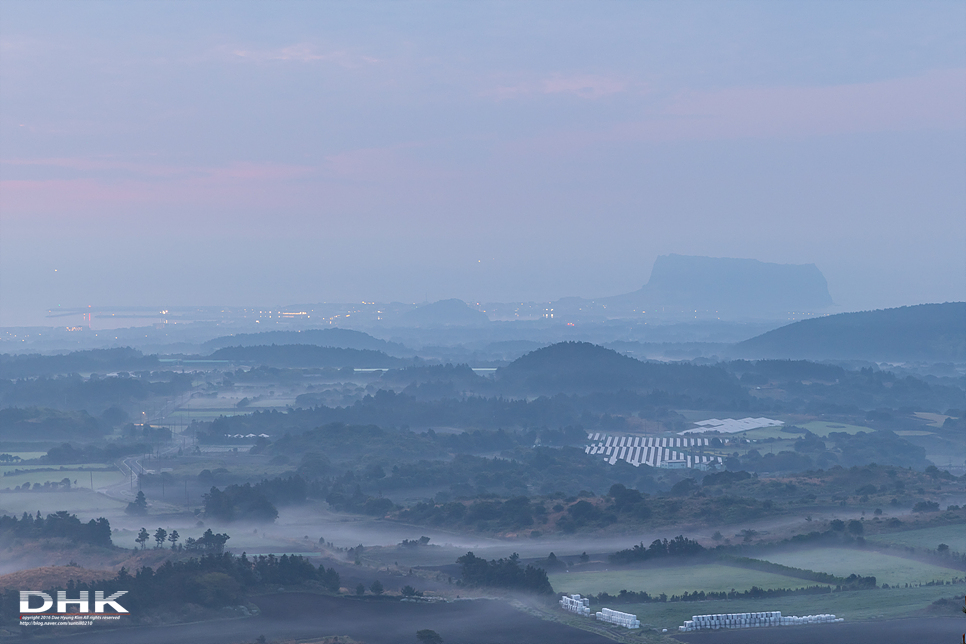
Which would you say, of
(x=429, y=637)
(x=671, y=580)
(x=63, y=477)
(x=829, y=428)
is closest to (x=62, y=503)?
(x=63, y=477)

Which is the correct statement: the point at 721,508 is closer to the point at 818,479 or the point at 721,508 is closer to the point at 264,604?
the point at 818,479

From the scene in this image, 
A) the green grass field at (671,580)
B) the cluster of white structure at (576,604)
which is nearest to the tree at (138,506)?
the green grass field at (671,580)

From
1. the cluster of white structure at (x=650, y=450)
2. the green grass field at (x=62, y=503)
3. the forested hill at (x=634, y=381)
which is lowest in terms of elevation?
the cluster of white structure at (x=650, y=450)

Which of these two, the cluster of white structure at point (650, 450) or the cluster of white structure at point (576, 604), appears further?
the cluster of white structure at point (650, 450)

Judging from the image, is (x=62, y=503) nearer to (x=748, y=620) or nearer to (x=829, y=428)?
(x=748, y=620)

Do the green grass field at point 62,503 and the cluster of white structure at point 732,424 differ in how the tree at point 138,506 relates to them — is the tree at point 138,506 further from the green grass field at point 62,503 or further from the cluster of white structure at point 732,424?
the cluster of white structure at point 732,424

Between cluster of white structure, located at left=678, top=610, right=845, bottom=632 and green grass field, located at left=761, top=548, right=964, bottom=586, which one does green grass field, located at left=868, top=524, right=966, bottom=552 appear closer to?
green grass field, located at left=761, top=548, right=964, bottom=586
